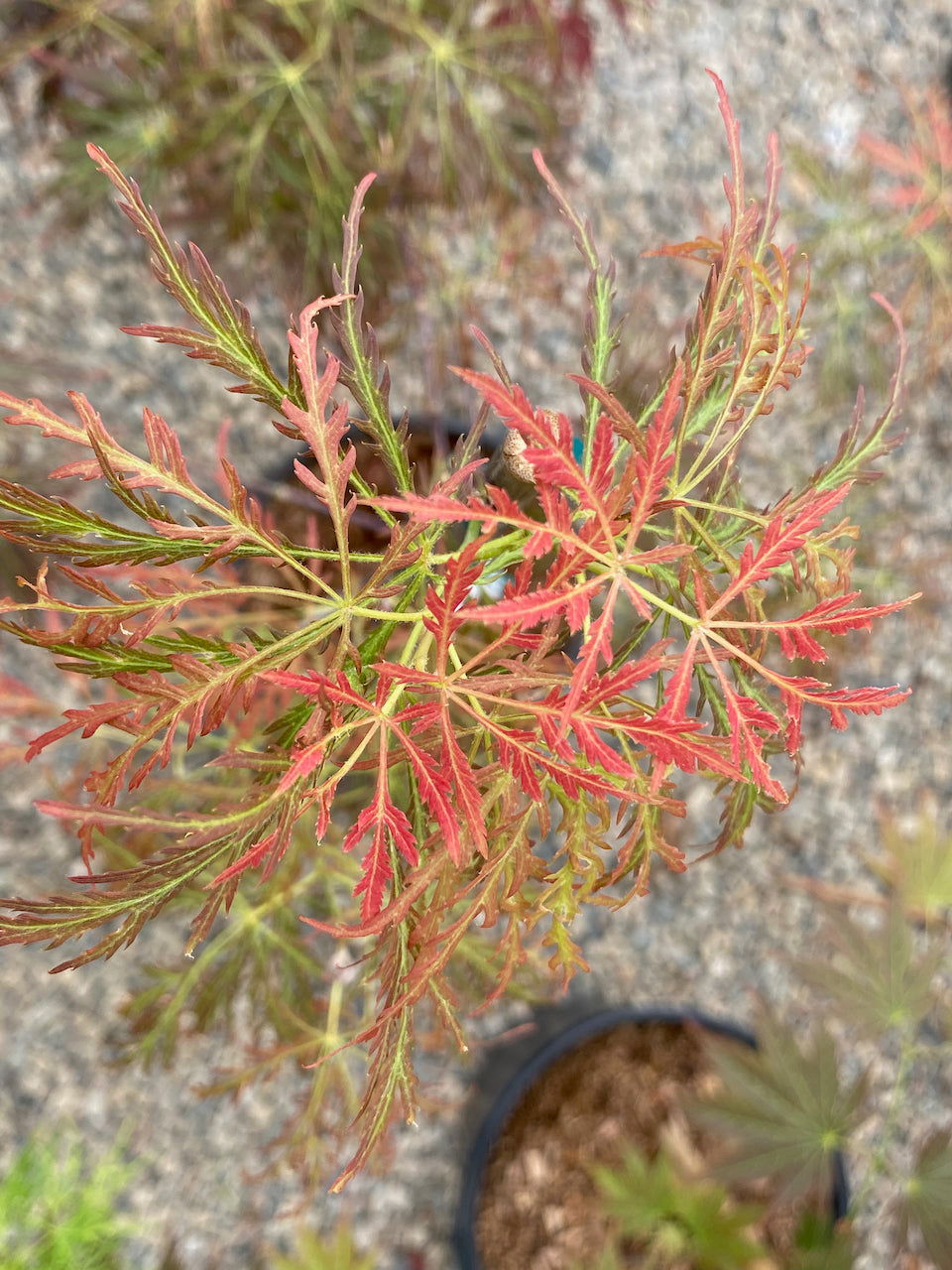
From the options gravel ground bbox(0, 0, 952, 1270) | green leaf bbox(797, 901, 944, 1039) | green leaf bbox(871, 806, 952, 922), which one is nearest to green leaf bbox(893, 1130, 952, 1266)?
green leaf bbox(797, 901, 944, 1039)

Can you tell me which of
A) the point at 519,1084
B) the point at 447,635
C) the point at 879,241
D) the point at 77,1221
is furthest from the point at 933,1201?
the point at 879,241

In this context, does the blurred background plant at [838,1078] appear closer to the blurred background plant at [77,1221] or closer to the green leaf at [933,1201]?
the green leaf at [933,1201]

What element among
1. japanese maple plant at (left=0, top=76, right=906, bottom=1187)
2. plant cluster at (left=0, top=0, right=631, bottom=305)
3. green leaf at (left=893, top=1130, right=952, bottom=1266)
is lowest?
green leaf at (left=893, top=1130, right=952, bottom=1266)

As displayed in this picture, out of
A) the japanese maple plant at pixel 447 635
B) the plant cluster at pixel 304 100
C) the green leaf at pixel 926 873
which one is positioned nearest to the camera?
the japanese maple plant at pixel 447 635

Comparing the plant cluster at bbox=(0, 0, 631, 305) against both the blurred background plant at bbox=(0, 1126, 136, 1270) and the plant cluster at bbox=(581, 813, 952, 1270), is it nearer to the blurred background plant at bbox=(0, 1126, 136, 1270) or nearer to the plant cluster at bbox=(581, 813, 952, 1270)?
the plant cluster at bbox=(581, 813, 952, 1270)

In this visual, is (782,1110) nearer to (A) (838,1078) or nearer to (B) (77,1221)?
(A) (838,1078)

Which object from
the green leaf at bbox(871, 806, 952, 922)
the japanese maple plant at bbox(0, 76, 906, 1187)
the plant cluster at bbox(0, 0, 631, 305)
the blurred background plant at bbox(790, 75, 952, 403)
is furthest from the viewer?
the blurred background plant at bbox(790, 75, 952, 403)

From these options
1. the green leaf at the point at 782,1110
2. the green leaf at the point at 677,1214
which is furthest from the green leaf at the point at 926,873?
the green leaf at the point at 677,1214
